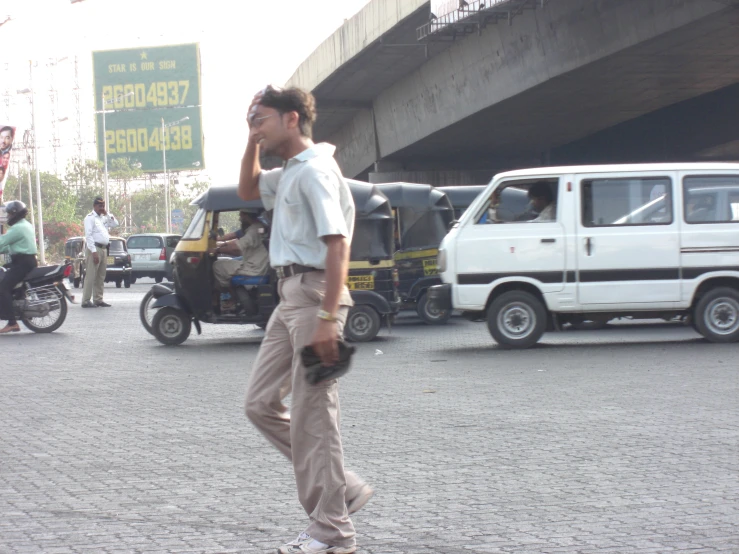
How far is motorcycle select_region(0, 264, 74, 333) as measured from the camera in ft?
56.9

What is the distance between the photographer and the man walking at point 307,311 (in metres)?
4.38

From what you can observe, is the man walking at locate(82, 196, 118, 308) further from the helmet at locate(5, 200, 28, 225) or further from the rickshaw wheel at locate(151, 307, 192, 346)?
the rickshaw wheel at locate(151, 307, 192, 346)

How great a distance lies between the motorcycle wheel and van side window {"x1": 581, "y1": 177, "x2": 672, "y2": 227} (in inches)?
323

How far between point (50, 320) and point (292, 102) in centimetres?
1384

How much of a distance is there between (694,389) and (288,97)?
5.92 meters

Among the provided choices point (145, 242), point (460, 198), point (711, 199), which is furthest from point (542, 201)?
point (145, 242)

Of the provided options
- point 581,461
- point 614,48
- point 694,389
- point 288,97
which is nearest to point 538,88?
point 614,48

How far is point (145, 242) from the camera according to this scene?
42938 mm

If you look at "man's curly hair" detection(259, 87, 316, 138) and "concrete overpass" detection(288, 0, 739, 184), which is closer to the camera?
"man's curly hair" detection(259, 87, 316, 138)

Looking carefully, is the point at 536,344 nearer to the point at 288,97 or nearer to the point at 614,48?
the point at 614,48

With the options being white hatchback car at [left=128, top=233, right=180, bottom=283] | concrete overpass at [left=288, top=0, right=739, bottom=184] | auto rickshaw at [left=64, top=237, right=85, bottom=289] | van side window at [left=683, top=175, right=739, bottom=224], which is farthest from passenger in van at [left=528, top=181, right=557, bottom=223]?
white hatchback car at [left=128, top=233, right=180, bottom=283]

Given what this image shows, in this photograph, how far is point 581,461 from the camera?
21.3 ft

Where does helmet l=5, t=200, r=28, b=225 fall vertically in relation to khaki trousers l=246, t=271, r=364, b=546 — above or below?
above

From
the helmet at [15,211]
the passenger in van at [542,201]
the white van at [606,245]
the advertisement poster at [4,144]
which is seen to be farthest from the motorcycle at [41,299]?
the advertisement poster at [4,144]
